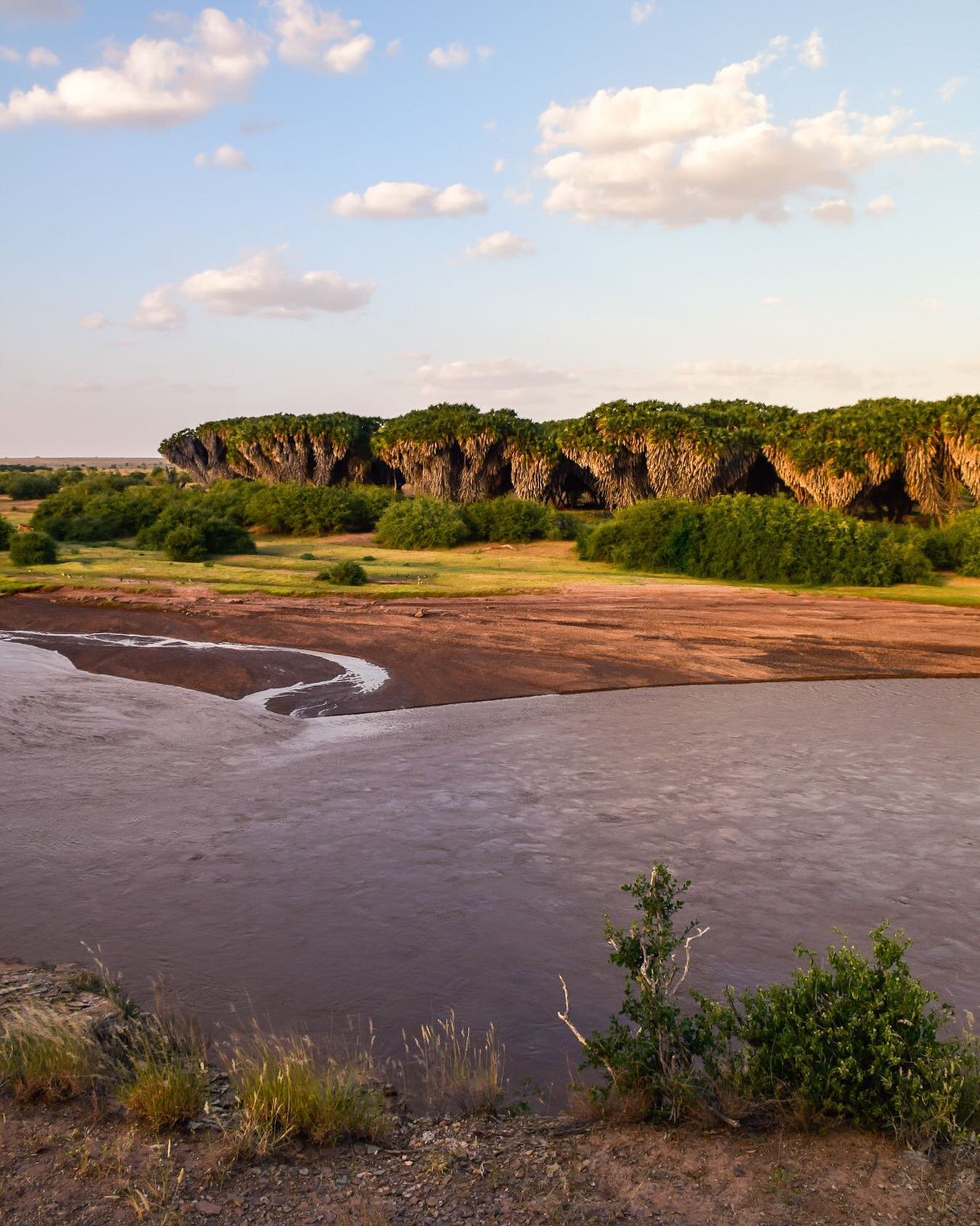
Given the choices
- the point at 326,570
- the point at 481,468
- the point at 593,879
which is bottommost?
the point at 593,879

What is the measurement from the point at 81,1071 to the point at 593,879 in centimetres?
566

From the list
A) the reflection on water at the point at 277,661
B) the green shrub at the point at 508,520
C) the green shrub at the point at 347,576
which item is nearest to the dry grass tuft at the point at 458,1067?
the reflection on water at the point at 277,661

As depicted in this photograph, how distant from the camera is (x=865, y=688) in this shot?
20281mm

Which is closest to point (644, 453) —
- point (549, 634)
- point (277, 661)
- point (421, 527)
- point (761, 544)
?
point (421, 527)

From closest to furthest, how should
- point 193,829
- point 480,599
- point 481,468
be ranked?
1. point 193,829
2. point 480,599
3. point 481,468

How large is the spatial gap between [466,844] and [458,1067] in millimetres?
5131

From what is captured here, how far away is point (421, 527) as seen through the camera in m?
45.2

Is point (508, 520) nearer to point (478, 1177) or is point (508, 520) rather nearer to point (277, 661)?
point (277, 661)

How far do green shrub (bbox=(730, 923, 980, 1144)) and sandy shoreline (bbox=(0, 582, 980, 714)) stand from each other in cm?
1309

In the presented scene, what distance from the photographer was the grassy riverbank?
3138cm

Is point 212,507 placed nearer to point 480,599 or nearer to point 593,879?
point 480,599

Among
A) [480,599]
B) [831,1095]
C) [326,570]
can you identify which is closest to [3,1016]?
[831,1095]

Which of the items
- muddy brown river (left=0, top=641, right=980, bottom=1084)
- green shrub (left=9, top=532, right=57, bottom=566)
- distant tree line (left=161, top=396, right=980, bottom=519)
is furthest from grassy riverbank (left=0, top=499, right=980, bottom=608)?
muddy brown river (left=0, top=641, right=980, bottom=1084)

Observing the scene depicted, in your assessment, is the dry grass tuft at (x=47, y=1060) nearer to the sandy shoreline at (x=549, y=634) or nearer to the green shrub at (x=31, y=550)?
the sandy shoreline at (x=549, y=634)
